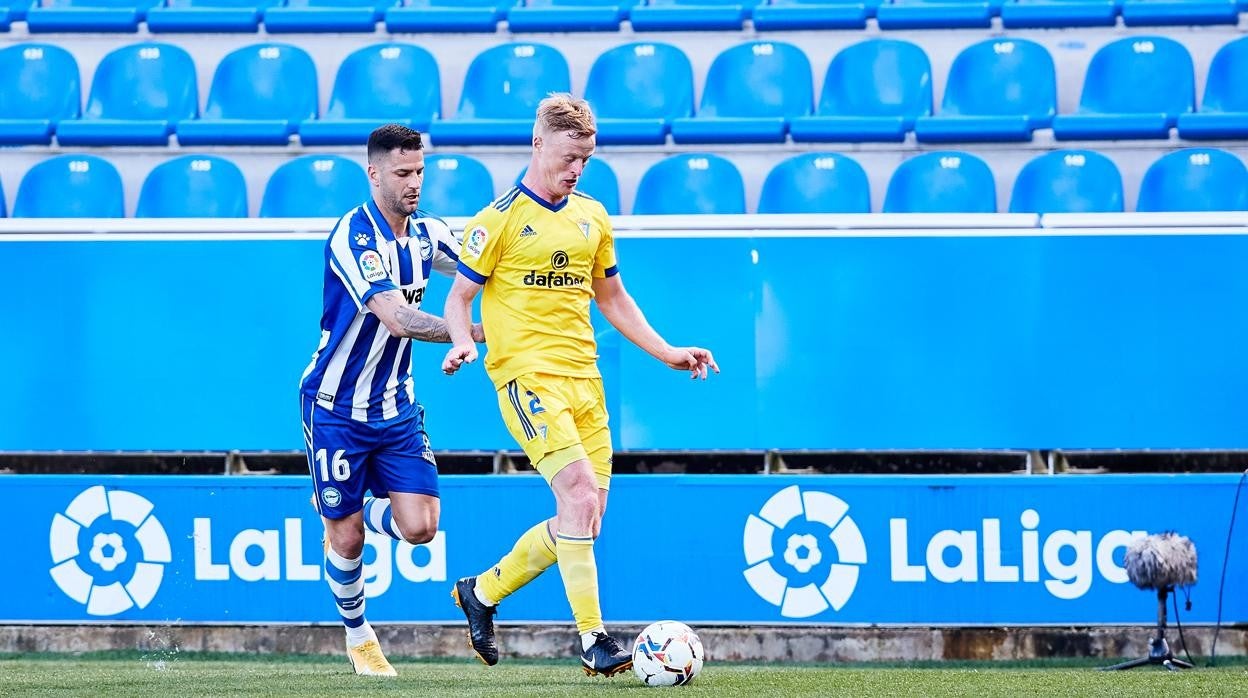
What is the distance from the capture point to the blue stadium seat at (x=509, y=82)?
9500 millimetres

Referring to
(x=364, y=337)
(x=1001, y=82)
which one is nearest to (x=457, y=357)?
(x=364, y=337)

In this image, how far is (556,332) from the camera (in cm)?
527

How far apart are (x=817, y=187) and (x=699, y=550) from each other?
2.37 m

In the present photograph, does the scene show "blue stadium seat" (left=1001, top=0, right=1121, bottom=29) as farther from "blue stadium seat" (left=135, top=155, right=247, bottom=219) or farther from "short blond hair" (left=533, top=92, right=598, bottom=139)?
"short blond hair" (left=533, top=92, right=598, bottom=139)

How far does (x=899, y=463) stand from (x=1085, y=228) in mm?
1261

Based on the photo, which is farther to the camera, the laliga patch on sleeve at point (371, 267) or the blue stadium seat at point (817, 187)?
the blue stadium seat at point (817, 187)

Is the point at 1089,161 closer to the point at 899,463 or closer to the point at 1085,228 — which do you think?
the point at 1085,228

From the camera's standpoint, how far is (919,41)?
978 cm

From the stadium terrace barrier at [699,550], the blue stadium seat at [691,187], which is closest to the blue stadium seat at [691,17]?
the blue stadium seat at [691,187]

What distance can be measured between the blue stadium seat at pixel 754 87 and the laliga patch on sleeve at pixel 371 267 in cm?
375

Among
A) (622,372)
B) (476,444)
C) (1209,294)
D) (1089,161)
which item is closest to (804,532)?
(622,372)

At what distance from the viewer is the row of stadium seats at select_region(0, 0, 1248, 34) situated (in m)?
9.65

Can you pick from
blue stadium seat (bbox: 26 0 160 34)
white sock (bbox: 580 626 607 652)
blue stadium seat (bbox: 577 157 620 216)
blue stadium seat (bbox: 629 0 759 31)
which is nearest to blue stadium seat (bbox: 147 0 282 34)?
blue stadium seat (bbox: 26 0 160 34)

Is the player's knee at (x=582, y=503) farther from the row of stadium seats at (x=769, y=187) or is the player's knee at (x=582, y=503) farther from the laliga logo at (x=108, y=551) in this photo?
the row of stadium seats at (x=769, y=187)
